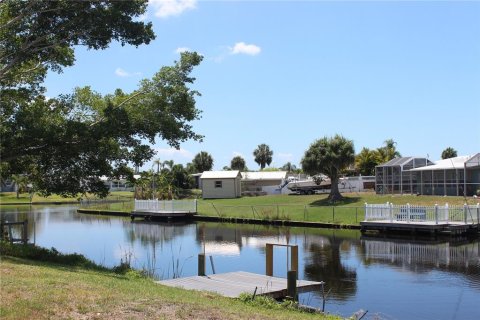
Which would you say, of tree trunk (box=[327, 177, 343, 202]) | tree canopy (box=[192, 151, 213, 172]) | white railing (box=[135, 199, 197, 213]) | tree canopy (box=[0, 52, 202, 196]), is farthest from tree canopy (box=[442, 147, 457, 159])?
tree canopy (box=[0, 52, 202, 196])

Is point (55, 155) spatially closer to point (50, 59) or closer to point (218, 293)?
point (50, 59)

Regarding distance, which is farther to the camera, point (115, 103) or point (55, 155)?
point (115, 103)

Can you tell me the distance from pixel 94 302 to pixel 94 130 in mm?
9583

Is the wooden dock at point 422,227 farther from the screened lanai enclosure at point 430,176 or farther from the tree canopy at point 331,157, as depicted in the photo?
the tree canopy at point 331,157

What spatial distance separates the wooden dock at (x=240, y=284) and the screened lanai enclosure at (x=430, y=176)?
30.8 meters

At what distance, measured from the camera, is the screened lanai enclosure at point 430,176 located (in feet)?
150

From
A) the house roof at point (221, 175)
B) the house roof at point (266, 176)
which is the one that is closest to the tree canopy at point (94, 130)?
the house roof at point (221, 175)

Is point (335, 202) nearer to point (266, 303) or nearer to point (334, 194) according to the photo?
point (334, 194)

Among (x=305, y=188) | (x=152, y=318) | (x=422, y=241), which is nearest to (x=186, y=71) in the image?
(x=152, y=318)

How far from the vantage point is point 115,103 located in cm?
1988

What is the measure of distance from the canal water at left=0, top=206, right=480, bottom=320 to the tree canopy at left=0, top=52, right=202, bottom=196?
438 cm

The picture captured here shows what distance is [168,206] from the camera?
171 feet

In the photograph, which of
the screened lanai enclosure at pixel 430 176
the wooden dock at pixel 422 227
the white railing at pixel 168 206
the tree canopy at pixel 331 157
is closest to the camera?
the wooden dock at pixel 422 227

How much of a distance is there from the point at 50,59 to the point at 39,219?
34671mm
